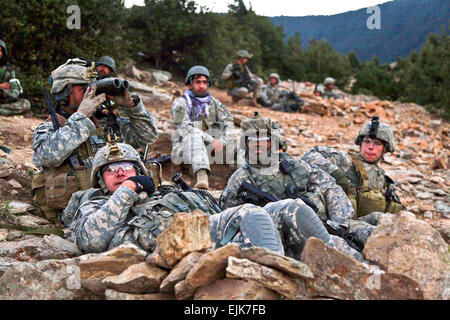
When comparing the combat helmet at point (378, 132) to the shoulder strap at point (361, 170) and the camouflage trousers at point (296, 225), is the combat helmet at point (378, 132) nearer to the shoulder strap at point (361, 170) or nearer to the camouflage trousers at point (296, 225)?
the shoulder strap at point (361, 170)

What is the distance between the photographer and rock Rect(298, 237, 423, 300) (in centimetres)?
249

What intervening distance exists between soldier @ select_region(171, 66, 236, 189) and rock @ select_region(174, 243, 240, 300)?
156 inches

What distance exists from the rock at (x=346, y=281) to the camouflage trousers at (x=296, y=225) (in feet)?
2.48

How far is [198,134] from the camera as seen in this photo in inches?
270

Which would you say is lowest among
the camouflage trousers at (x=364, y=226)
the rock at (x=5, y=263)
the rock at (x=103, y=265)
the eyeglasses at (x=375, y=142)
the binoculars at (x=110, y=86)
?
the camouflage trousers at (x=364, y=226)

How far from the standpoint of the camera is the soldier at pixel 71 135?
178 inches

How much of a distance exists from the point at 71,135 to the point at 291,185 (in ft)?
7.27

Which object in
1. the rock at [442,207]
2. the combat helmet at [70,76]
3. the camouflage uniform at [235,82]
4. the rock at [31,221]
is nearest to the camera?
the rock at [31,221]

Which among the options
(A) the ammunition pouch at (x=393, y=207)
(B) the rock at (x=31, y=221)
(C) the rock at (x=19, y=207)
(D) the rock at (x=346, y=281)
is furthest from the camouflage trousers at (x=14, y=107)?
(D) the rock at (x=346, y=281)

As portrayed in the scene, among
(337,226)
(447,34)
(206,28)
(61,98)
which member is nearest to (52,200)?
(61,98)

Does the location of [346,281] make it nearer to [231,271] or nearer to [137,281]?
[231,271]

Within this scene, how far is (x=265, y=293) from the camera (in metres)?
2.43

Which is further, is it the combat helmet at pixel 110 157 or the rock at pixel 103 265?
the combat helmet at pixel 110 157

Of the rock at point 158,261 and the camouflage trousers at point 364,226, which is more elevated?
the rock at point 158,261
